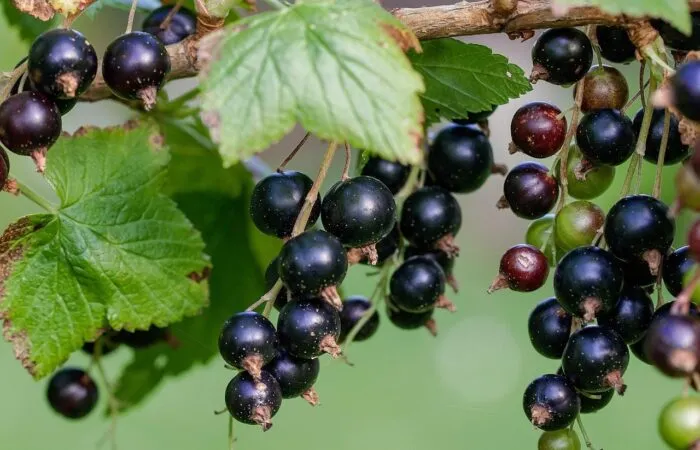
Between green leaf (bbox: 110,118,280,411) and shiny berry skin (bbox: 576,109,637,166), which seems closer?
shiny berry skin (bbox: 576,109,637,166)

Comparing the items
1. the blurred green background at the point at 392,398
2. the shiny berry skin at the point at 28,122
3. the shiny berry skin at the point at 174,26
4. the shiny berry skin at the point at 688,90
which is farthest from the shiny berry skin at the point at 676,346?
the blurred green background at the point at 392,398

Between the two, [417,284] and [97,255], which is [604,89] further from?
[97,255]

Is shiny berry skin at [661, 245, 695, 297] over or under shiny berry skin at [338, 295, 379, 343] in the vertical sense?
over

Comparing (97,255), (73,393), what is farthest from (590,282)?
(73,393)

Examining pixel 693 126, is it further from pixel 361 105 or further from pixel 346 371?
pixel 346 371

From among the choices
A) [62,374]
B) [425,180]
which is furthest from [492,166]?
[62,374]

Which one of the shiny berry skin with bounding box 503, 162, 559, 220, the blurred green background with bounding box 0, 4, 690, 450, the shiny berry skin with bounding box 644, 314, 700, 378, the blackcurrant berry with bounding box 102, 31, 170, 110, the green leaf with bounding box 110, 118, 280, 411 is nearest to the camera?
the shiny berry skin with bounding box 644, 314, 700, 378

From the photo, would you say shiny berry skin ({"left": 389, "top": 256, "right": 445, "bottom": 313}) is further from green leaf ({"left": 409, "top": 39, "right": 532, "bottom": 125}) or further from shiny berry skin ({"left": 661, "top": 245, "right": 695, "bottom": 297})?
shiny berry skin ({"left": 661, "top": 245, "right": 695, "bottom": 297})

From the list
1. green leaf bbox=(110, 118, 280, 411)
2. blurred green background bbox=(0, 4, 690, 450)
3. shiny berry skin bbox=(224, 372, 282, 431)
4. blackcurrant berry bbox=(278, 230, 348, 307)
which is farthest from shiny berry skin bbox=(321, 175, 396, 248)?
blurred green background bbox=(0, 4, 690, 450)
